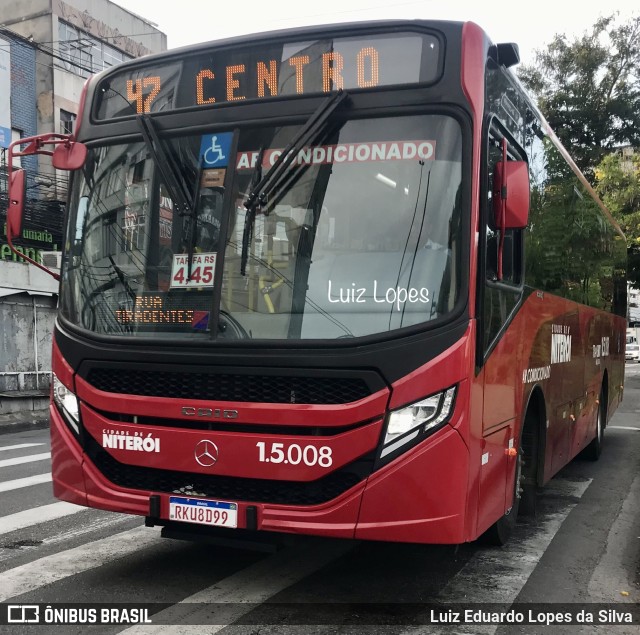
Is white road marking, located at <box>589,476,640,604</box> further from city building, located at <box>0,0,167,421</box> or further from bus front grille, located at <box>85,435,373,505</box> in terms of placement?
city building, located at <box>0,0,167,421</box>

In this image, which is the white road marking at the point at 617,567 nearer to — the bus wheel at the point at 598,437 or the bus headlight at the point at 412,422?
the bus headlight at the point at 412,422

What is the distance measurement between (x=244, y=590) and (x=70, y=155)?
2.93 m

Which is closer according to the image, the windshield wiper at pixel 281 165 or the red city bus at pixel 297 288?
the red city bus at pixel 297 288

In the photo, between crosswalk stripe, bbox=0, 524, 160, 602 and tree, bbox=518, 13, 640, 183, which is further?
tree, bbox=518, 13, 640, 183

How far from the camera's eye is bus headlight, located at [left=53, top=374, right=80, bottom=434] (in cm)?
496

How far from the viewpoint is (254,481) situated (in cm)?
450

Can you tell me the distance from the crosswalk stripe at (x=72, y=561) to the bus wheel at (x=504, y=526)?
241 cm

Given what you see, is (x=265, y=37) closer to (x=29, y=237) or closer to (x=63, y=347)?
(x=63, y=347)

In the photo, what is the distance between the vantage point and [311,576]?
17.0 ft

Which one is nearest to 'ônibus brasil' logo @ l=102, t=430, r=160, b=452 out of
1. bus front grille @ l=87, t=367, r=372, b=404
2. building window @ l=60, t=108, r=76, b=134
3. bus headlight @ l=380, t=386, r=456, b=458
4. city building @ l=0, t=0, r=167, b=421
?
bus front grille @ l=87, t=367, r=372, b=404

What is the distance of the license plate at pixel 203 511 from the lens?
445cm

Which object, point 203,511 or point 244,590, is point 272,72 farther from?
point 244,590

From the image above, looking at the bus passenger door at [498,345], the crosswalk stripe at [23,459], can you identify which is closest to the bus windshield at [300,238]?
the bus passenger door at [498,345]

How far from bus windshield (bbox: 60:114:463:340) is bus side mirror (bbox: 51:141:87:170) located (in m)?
0.61
